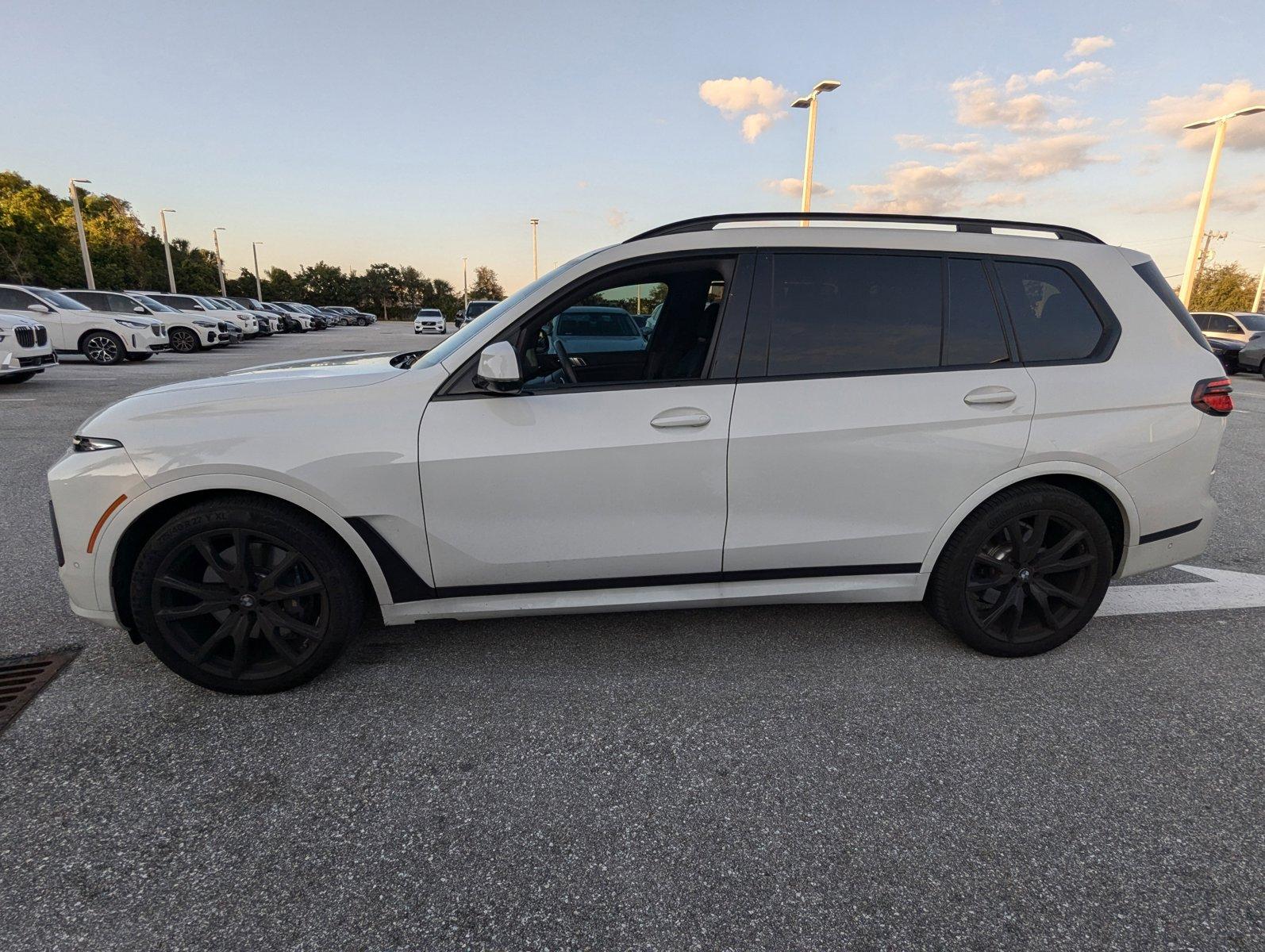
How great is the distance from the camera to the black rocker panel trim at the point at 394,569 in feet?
8.15

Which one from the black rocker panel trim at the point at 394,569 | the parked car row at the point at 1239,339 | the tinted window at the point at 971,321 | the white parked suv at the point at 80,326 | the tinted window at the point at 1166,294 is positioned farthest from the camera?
the parked car row at the point at 1239,339

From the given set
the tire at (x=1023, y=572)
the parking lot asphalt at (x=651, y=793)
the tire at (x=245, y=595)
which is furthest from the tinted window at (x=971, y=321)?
the tire at (x=245, y=595)

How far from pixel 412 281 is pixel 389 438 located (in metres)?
92.7

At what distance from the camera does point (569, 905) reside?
1699 millimetres

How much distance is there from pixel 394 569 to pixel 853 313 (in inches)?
81.2

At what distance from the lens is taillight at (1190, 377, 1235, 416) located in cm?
282

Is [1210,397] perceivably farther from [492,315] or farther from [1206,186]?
[1206,186]

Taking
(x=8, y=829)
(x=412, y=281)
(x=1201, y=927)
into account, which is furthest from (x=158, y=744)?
(x=412, y=281)

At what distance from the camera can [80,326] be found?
46.5 feet

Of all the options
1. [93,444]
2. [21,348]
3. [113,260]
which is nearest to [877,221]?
[93,444]

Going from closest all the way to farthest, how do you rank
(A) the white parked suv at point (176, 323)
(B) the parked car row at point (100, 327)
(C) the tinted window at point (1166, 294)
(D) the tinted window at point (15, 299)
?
(C) the tinted window at point (1166, 294) < (B) the parked car row at point (100, 327) < (D) the tinted window at point (15, 299) < (A) the white parked suv at point (176, 323)

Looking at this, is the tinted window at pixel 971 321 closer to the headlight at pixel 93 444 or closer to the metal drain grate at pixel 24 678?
the headlight at pixel 93 444

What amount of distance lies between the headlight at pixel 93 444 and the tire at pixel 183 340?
807 inches

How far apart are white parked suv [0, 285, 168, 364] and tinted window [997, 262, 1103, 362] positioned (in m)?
17.3
